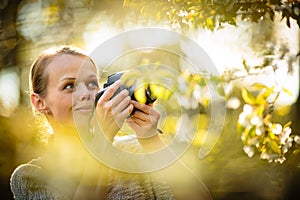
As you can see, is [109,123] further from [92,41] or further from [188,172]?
[92,41]

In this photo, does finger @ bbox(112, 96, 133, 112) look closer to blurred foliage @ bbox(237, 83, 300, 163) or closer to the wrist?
the wrist

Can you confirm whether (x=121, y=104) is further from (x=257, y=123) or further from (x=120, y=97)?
(x=257, y=123)

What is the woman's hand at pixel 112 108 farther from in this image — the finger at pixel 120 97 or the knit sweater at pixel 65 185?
the knit sweater at pixel 65 185

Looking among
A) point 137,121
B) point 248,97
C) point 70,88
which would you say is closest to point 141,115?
point 137,121

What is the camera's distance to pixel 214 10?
51.4 inches

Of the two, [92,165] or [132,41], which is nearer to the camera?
[92,165]

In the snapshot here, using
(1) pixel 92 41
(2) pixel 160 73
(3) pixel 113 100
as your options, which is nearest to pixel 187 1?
(2) pixel 160 73

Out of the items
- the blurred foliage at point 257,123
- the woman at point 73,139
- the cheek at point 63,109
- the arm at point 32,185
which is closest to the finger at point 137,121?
the woman at point 73,139

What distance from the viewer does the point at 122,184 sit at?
121 centimetres

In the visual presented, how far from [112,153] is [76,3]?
5.36ft

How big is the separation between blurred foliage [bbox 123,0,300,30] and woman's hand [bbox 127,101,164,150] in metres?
0.37

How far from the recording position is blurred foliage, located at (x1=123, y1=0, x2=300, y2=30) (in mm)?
1158

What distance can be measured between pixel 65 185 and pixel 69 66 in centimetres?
30

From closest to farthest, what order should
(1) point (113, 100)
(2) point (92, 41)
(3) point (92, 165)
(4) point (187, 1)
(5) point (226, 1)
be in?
(1) point (113, 100) < (3) point (92, 165) < (5) point (226, 1) < (4) point (187, 1) < (2) point (92, 41)
